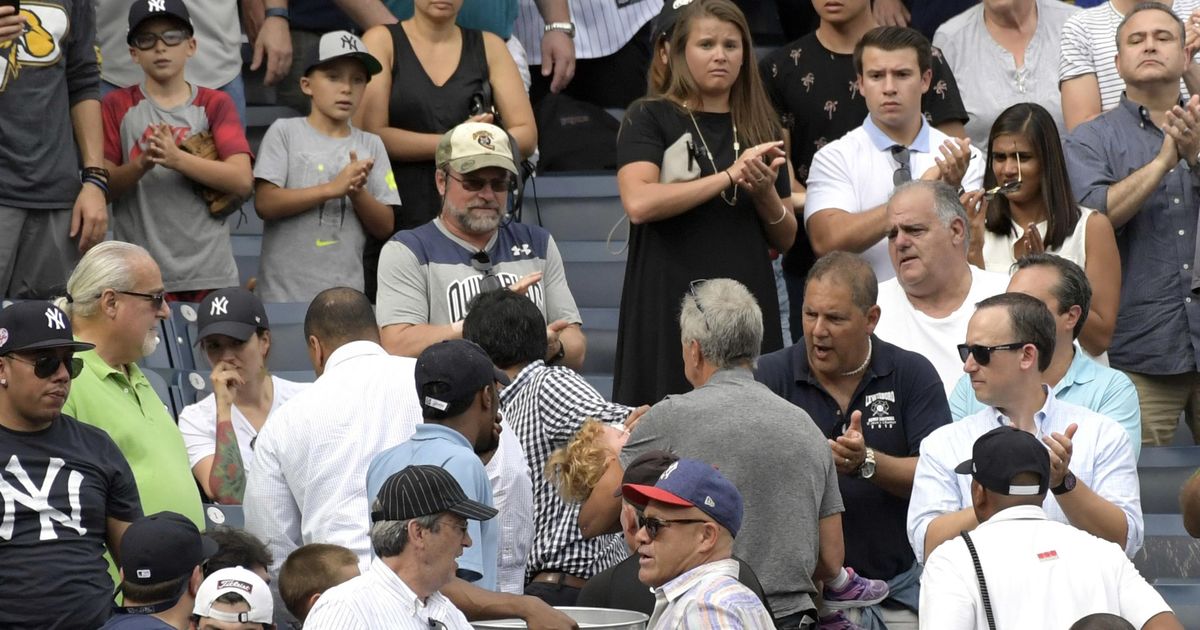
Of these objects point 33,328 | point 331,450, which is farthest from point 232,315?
point 33,328

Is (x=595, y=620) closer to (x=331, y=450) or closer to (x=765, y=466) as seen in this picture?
(x=765, y=466)

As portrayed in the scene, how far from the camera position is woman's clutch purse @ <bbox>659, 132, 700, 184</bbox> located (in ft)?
24.7

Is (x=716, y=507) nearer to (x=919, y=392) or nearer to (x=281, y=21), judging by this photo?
(x=919, y=392)

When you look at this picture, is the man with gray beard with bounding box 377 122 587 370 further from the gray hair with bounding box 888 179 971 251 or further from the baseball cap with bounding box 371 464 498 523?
the baseball cap with bounding box 371 464 498 523

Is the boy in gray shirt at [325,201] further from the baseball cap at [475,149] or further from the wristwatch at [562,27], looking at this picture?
the wristwatch at [562,27]

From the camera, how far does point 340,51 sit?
8297 millimetres

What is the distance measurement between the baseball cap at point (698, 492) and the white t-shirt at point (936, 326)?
2184mm

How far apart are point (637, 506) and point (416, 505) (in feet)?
1.95

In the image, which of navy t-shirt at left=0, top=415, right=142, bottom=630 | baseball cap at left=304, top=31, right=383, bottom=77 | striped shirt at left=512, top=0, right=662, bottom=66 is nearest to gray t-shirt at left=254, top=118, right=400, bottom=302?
baseball cap at left=304, top=31, right=383, bottom=77

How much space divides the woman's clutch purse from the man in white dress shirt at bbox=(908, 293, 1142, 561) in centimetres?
189

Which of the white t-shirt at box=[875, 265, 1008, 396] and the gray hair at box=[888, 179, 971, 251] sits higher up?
the gray hair at box=[888, 179, 971, 251]

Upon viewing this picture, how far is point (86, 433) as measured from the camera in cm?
576

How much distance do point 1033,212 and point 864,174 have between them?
0.68m

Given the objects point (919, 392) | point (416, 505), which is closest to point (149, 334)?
point (416, 505)
